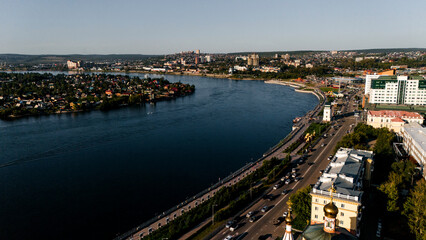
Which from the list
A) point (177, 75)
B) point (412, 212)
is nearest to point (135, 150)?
point (412, 212)

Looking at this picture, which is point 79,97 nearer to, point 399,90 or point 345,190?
point 399,90

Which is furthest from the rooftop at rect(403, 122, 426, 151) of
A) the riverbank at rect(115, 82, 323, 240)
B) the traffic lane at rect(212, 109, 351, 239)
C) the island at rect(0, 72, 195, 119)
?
the island at rect(0, 72, 195, 119)

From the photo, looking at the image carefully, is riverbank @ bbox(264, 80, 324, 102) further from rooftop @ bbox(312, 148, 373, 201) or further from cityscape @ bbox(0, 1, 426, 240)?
rooftop @ bbox(312, 148, 373, 201)

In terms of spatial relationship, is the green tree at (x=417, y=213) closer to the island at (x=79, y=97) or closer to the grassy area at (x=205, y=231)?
the grassy area at (x=205, y=231)

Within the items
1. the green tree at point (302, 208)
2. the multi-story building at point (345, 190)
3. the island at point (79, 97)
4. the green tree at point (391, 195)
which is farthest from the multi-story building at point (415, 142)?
the island at point (79, 97)

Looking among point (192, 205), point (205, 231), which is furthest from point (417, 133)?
point (205, 231)

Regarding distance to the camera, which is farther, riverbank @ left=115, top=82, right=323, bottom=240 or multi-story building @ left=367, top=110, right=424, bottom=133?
multi-story building @ left=367, top=110, right=424, bottom=133
